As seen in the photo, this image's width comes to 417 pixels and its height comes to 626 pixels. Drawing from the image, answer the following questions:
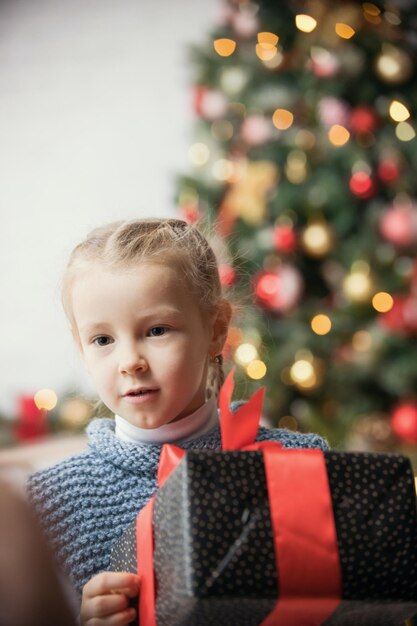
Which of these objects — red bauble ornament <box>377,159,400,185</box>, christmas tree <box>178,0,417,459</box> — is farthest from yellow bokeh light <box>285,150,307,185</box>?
red bauble ornament <box>377,159,400,185</box>

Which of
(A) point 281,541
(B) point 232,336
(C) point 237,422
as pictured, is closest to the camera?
(A) point 281,541

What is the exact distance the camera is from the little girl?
3.27 feet

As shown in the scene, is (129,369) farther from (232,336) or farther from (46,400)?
(46,400)

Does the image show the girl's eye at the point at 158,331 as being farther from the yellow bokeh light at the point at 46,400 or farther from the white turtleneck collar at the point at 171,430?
the yellow bokeh light at the point at 46,400

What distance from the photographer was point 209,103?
2.86 metres

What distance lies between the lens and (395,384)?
8.41ft

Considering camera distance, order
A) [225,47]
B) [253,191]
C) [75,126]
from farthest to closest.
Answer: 1. [75,126]
2. [225,47]
3. [253,191]

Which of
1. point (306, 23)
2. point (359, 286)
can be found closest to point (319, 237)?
point (359, 286)

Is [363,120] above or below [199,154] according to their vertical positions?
above

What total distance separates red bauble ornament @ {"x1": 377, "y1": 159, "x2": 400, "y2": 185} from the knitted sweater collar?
1.67 metres

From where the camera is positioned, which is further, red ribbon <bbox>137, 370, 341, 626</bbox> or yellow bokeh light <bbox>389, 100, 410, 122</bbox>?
yellow bokeh light <bbox>389, 100, 410, 122</bbox>

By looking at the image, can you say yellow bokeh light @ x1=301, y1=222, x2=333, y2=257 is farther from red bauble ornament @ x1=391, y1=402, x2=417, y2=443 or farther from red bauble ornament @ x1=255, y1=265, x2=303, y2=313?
red bauble ornament @ x1=391, y1=402, x2=417, y2=443

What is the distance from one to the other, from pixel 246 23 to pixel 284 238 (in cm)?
73

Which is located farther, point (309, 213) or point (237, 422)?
point (309, 213)
